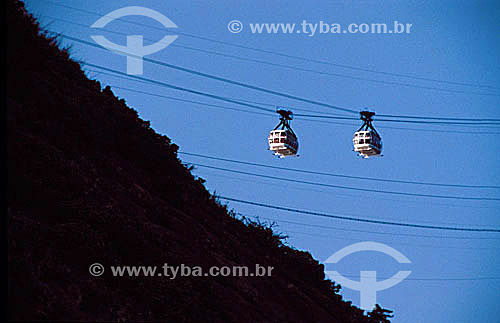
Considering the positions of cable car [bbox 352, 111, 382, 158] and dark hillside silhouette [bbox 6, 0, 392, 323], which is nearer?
dark hillside silhouette [bbox 6, 0, 392, 323]

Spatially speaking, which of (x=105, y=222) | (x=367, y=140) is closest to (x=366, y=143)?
(x=367, y=140)

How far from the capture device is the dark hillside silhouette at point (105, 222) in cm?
2095

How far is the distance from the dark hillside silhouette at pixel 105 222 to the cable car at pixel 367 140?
33.0ft

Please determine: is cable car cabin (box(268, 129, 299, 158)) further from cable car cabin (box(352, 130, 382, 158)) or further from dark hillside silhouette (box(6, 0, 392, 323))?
dark hillside silhouette (box(6, 0, 392, 323))

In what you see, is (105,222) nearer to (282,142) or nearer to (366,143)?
(282,142)

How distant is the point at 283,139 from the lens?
1971 inches

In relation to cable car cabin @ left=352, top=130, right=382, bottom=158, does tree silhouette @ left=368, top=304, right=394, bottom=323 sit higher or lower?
lower

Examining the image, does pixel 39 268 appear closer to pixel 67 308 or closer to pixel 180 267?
pixel 67 308

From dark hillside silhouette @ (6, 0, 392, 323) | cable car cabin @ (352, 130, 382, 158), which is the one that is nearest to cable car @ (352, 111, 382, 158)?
cable car cabin @ (352, 130, 382, 158)

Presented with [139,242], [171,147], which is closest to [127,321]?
[139,242]

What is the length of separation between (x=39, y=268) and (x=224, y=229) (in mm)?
18146

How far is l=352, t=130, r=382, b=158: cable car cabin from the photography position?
4999 cm

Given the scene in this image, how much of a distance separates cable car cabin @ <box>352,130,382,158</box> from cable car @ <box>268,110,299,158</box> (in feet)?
12.1

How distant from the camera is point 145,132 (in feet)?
128
